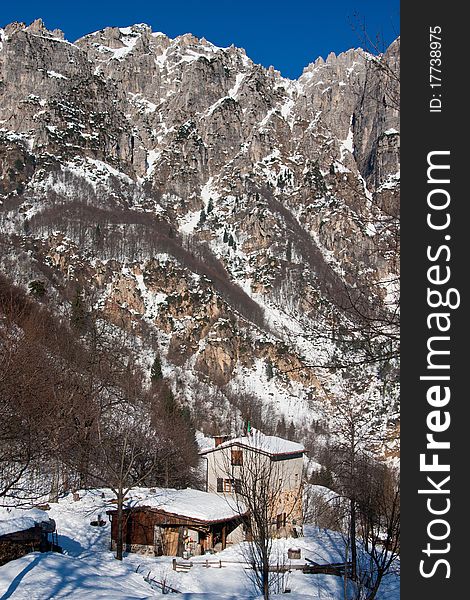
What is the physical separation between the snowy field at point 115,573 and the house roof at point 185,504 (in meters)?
1.67

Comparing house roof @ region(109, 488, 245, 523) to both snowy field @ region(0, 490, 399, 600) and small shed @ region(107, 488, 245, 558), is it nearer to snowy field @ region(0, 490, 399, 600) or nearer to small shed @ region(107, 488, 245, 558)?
small shed @ region(107, 488, 245, 558)

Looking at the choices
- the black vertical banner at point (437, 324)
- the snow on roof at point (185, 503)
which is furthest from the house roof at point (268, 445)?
the black vertical banner at point (437, 324)

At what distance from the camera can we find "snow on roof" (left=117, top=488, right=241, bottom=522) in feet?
94.5

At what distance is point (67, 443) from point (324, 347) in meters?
29.1

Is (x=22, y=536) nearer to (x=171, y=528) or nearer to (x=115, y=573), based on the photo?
(x=115, y=573)

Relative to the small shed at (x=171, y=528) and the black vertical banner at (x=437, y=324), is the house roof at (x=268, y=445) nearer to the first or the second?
the small shed at (x=171, y=528)

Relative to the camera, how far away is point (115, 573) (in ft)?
65.8

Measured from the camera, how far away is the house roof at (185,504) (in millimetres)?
28750

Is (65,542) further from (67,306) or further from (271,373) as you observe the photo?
(271,373)

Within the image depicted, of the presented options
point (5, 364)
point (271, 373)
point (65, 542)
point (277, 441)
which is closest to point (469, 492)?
Answer: point (5, 364)

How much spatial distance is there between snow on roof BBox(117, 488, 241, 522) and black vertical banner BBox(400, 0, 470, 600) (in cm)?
2317

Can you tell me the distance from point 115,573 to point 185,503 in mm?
10208

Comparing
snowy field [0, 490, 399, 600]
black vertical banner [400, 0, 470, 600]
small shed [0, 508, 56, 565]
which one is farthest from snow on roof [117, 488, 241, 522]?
black vertical banner [400, 0, 470, 600]

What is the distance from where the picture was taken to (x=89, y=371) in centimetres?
3928
